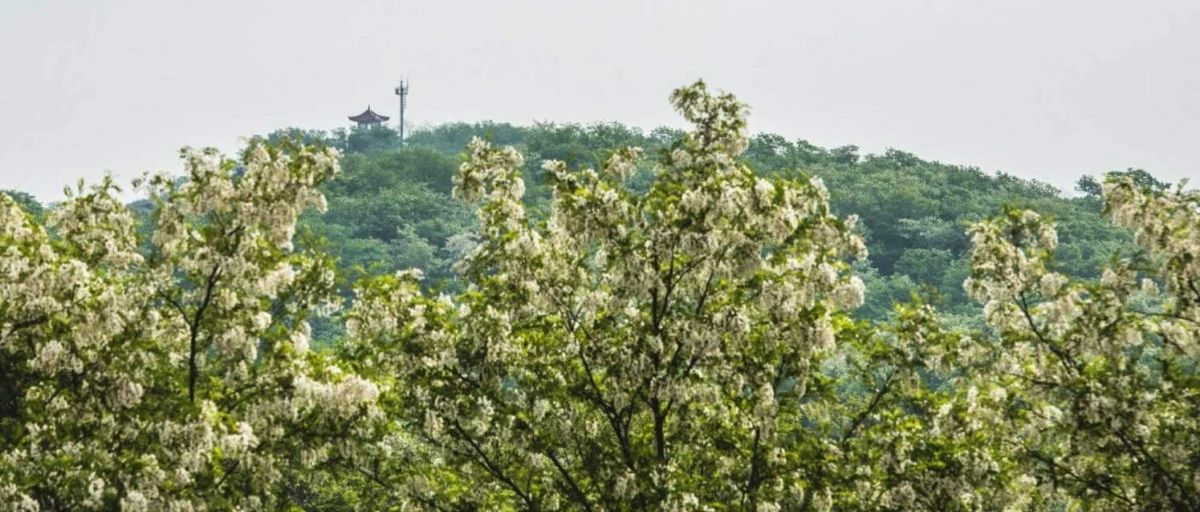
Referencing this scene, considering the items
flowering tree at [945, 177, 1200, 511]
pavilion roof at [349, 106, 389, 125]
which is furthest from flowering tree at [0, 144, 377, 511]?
pavilion roof at [349, 106, 389, 125]

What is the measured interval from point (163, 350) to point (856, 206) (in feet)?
304

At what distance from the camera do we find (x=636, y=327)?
15406mm

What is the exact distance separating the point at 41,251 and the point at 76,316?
36.7 inches

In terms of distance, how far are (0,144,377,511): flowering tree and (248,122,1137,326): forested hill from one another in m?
61.2

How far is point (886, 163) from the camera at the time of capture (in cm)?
11956

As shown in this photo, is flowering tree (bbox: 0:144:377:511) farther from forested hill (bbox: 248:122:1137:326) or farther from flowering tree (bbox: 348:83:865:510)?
forested hill (bbox: 248:122:1137:326)

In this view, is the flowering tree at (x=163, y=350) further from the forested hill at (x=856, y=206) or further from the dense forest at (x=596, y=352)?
the forested hill at (x=856, y=206)

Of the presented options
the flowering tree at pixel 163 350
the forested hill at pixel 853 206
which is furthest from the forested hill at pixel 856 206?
the flowering tree at pixel 163 350

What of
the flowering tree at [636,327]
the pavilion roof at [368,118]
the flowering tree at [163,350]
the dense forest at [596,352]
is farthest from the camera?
the pavilion roof at [368,118]

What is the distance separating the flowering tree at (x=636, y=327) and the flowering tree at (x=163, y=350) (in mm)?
1427

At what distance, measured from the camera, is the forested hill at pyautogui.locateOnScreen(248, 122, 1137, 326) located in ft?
288

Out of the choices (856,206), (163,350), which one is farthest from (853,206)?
(163,350)

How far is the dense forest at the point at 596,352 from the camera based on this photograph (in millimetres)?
14203

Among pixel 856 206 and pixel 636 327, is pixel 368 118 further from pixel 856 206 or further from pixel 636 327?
pixel 636 327
